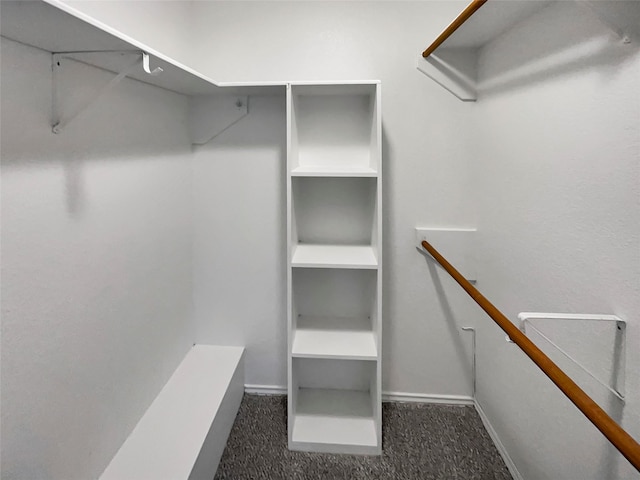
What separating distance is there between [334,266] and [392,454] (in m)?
0.92

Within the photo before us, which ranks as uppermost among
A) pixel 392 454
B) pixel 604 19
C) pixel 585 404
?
pixel 604 19

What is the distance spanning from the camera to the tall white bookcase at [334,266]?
174cm

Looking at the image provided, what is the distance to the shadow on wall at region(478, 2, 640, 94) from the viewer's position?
101cm

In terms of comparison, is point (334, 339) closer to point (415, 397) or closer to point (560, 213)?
point (415, 397)

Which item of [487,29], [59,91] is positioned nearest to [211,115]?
[59,91]

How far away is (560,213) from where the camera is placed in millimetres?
1243

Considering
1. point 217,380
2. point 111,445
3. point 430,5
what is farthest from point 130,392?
point 430,5

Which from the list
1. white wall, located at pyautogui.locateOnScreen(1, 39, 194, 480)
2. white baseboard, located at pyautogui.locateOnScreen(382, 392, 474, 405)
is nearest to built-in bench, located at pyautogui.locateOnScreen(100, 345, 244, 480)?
white wall, located at pyautogui.locateOnScreen(1, 39, 194, 480)

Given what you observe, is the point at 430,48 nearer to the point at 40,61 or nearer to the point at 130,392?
the point at 40,61

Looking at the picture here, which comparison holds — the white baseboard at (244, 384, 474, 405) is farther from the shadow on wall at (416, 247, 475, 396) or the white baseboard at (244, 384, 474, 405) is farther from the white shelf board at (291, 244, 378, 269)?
the white shelf board at (291, 244, 378, 269)

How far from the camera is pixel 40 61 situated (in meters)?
1.03

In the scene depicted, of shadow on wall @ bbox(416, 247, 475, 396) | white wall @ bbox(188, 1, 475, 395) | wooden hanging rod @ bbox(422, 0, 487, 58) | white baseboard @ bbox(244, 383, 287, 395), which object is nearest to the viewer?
wooden hanging rod @ bbox(422, 0, 487, 58)

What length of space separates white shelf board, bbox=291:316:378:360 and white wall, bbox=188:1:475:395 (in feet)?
0.60

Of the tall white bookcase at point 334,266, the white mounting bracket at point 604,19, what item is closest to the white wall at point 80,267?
the tall white bookcase at point 334,266
